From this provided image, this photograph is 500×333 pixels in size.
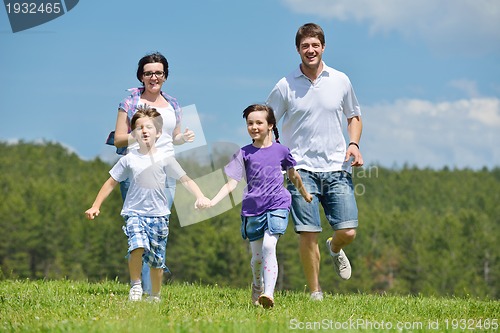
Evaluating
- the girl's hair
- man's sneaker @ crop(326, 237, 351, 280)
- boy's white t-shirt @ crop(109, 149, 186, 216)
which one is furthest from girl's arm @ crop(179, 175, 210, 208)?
man's sneaker @ crop(326, 237, 351, 280)

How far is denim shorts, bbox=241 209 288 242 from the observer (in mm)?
7438

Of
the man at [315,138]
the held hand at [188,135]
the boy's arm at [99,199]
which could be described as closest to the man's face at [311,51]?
the man at [315,138]

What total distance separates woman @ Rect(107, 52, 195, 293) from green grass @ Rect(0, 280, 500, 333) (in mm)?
1513

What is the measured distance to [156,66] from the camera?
27.9ft

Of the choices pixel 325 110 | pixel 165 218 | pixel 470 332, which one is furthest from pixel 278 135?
pixel 470 332

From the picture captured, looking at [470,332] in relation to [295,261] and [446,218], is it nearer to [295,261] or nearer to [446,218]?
[295,261]

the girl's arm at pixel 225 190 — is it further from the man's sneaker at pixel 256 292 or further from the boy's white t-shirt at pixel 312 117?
the boy's white t-shirt at pixel 312 117

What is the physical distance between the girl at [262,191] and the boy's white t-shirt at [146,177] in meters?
0.86

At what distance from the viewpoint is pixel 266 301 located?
7207 millimetres

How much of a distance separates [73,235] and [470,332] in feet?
245

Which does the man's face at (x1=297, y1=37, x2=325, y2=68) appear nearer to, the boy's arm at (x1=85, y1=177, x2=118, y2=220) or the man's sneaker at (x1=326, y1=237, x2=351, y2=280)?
the man's sneaker at (x1=326, y1=237, x2=351, y2=280)

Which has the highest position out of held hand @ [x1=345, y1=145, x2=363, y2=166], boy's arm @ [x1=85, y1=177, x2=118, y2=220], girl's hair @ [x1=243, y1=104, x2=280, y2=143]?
girl's hair @ [x1=243, y1=104, x2=280, y2=143]

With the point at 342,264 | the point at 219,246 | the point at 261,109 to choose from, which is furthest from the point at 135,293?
the point at 219,246

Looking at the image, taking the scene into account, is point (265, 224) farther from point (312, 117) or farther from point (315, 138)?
point (312, 117)
